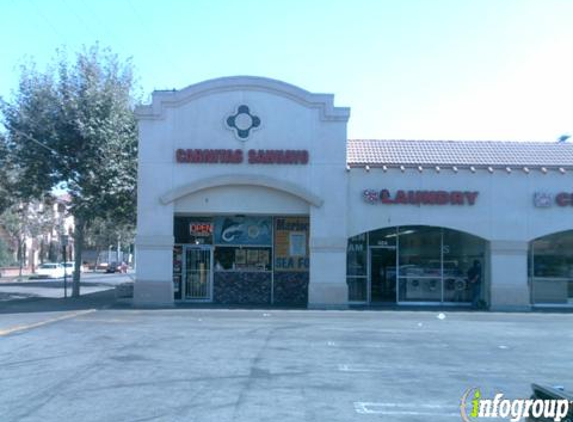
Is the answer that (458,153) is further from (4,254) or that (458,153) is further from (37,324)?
(4,254)

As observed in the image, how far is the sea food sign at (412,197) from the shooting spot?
29.0 metres

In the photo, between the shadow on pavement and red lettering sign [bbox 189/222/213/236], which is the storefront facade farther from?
the shadow on pavement

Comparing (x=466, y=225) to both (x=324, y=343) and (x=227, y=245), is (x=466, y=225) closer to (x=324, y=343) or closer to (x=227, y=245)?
(x=227, y=245)

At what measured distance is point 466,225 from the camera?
29172 mm

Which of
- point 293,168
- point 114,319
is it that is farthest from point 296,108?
point 114,319

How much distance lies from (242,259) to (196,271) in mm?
1997

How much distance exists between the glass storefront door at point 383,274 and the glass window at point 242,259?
4307mm

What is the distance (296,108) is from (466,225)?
319 inches

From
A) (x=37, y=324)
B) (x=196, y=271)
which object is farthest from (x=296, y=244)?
(x=37, y=324)

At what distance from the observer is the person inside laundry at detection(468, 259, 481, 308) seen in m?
30.2

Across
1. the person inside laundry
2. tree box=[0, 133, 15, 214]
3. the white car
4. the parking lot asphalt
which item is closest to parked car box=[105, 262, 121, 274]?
the white car

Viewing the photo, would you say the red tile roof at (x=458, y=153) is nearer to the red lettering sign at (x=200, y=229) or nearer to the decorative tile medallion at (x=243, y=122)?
the decorative tile medallion at (x=243, y=122)

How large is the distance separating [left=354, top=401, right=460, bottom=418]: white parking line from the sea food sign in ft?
62.0

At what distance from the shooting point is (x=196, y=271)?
31156 millimetres
